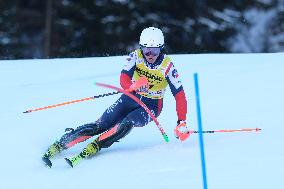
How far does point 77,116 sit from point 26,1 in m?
13.1

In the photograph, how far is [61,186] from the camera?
18.2 feet

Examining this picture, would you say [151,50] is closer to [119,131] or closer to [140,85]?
[140,85]

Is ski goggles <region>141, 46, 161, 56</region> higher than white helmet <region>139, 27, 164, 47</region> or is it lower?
lower

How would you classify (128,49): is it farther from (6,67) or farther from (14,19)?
(6,67)

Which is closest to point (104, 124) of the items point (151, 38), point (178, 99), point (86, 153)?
point (86, 153)

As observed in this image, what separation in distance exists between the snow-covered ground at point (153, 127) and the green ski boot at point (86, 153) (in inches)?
2.0

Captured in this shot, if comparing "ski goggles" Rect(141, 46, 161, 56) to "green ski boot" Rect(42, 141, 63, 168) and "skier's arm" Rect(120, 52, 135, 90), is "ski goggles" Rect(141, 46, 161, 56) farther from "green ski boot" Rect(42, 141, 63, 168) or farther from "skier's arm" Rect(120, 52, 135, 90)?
"green ski boot" Rect(42, 141, 63, 168)

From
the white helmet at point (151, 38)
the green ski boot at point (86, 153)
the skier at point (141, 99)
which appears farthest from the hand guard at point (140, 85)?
the green ski boot at point (86, 153)

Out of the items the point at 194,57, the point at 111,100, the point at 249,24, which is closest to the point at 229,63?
the point at 194,57

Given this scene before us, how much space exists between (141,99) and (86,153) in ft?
2.33

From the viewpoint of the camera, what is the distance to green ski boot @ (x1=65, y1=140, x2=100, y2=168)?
595 cm

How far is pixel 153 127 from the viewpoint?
24.1ft

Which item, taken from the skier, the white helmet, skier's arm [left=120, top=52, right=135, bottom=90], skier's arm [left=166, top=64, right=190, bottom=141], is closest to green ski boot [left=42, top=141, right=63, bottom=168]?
the skier

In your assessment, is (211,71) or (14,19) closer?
(211,71)
